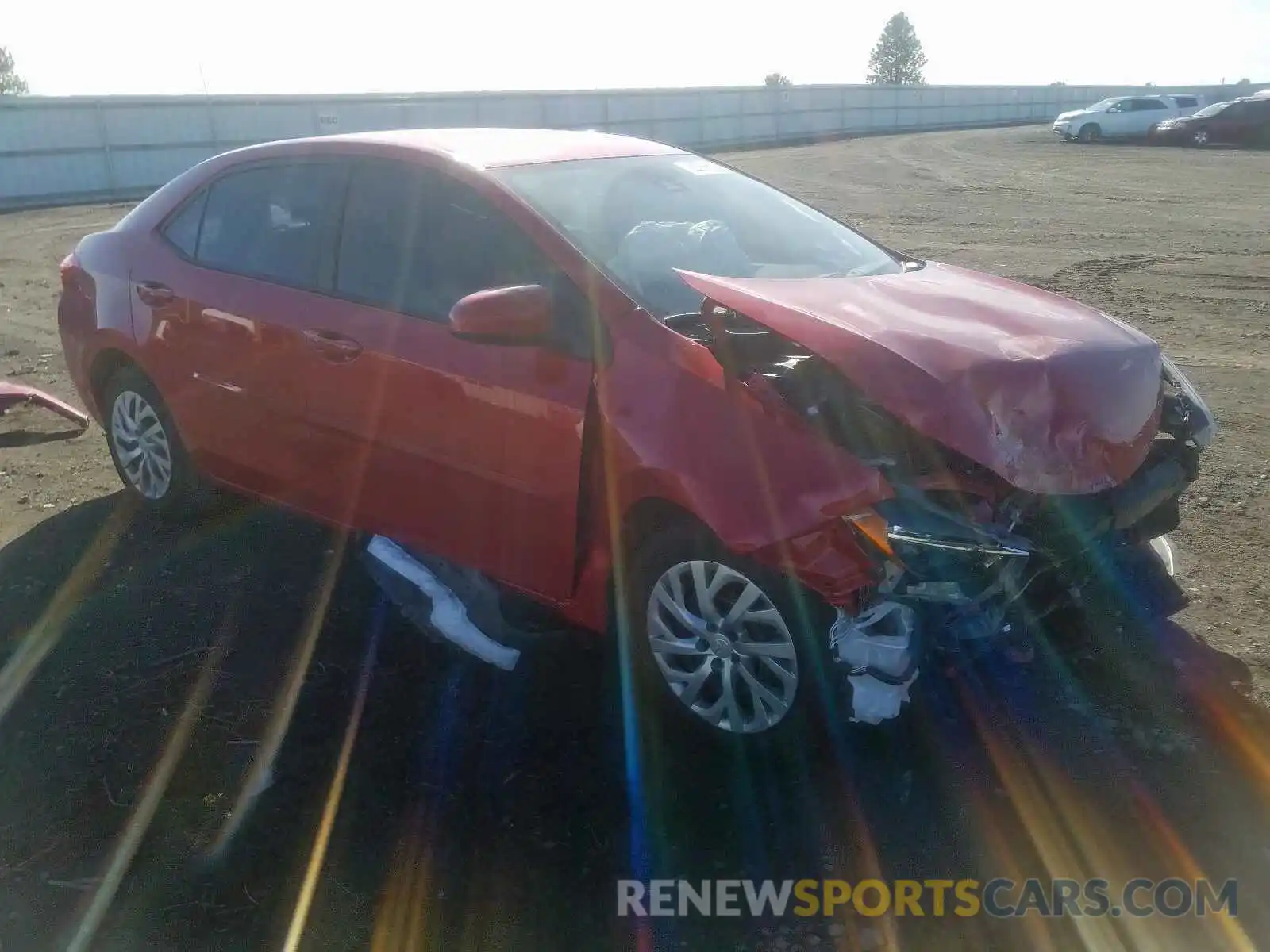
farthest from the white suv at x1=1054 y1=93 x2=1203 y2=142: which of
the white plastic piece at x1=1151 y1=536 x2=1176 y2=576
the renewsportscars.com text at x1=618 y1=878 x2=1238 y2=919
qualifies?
the renewsportscars.com text at x1=618 y1=878 x2=1238 y2=919

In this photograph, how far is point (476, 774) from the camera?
3.42m

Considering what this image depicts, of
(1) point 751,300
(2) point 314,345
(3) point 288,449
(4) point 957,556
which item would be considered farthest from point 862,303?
(3) point 288,449

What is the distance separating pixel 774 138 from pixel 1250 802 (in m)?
40.8

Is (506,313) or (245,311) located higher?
(506,313)

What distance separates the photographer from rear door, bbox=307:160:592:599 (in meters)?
3.57

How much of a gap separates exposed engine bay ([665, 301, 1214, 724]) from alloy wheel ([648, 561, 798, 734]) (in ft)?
0.75

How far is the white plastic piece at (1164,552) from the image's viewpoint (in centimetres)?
395

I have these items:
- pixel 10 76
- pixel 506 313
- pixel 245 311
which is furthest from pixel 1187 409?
pixel 10 76

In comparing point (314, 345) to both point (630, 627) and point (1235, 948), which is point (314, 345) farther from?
point (1235, 948)

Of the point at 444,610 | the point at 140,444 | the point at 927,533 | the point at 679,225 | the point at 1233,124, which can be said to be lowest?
the point at 1233,124

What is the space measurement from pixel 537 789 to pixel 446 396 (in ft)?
4.30

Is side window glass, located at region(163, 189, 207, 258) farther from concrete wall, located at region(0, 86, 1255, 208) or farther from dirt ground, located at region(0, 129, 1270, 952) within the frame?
concrete wall, located at region(0, 86, 1255, 208)

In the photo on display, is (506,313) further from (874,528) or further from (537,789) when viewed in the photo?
(537,789)

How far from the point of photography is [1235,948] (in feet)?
8.64
